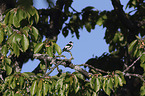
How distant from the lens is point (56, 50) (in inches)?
114

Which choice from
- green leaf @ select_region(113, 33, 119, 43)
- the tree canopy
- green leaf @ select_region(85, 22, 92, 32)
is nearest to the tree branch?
the tree canopy

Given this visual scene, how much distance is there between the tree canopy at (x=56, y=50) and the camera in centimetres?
279

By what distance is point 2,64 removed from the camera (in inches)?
123

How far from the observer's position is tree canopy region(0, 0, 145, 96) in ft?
9.14

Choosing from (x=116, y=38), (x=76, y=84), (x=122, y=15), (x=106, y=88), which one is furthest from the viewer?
(x=116, y=38)

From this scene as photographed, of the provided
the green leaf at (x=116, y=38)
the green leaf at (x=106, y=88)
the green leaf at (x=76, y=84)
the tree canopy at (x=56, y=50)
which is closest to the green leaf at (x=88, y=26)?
the tree canopy at (x=56, y=50)

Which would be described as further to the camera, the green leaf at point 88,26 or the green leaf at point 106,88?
the green leaf at point 88,26

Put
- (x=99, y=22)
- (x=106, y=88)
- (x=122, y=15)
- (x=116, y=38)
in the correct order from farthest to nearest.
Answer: (x=116, y=38), (x=99, y=22), (x=122, y=15), (x=106, y=88)

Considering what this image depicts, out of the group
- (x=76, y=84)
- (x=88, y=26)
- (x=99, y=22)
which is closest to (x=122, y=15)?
(x=99, y=22)

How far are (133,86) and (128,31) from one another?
3.77 ft

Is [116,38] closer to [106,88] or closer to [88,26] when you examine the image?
[88,26]

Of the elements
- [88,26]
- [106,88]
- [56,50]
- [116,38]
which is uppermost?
[88,26]

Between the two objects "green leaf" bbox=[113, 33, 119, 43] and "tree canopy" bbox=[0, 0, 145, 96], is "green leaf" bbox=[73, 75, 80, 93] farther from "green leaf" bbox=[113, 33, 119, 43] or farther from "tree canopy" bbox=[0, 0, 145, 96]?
"green leaf" bbox=[113, 33, 119, 43]

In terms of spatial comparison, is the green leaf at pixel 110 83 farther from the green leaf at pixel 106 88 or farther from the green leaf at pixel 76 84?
the green leaf at pixel 76 84
